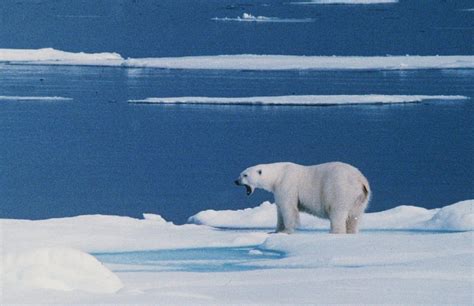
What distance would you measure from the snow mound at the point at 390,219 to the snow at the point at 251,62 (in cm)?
1737

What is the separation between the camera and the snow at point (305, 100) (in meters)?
21.5

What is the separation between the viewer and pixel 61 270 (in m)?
5.16

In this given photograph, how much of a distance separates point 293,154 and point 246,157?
82 centimetres

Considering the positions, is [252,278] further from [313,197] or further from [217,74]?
[217,74]

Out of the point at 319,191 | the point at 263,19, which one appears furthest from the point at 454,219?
the point at 263,19

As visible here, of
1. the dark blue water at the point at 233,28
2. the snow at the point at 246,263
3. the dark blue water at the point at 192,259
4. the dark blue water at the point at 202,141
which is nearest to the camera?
the snow at the point at 246,263

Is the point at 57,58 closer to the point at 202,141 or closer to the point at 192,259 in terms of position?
the point at 202,141

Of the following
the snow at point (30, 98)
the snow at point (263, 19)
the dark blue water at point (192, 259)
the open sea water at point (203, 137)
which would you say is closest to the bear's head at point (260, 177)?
the dark blue water at point (192, 259)

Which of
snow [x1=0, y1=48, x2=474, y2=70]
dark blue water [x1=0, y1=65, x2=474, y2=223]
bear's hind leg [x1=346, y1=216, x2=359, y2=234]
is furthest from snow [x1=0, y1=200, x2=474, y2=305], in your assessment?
snow [x1=0, y1=48, x2=474, y2=70]

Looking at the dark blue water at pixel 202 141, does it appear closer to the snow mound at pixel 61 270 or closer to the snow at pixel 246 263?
the snow at pixel 246 263

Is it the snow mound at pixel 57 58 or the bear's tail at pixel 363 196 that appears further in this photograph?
the snow mound at pixel 57 58

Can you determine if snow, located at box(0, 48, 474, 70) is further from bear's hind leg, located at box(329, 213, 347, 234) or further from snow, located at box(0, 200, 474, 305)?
bear's hind leg, located at box(329, 213, 347, 234)

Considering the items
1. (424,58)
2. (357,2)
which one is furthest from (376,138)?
(357,2)

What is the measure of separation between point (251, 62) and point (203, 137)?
35.4ft
